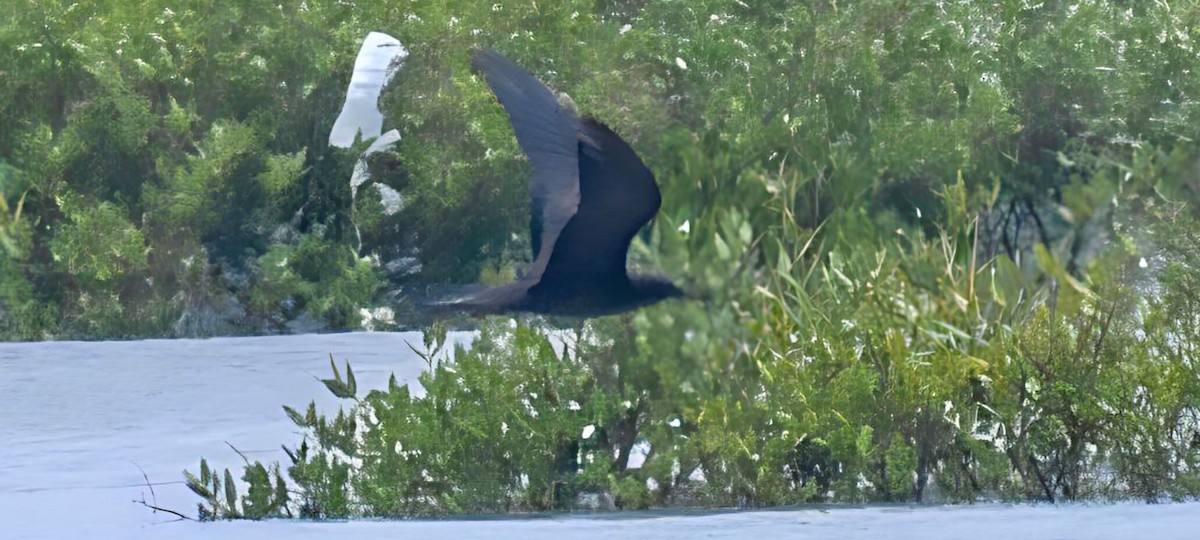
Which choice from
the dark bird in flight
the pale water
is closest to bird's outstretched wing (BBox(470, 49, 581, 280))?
the dark bird in flight

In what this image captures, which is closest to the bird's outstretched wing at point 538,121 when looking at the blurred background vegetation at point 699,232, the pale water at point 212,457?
the blurred background vegetation at point 699,232

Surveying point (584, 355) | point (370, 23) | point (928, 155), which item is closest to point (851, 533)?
point (584, 355)

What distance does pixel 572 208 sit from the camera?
5.29m

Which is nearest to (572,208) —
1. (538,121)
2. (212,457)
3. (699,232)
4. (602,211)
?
(602,211)

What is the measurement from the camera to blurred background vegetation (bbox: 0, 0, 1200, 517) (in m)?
5.46

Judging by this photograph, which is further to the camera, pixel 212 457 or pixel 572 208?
pixel 212 457

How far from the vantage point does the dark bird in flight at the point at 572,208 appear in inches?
194

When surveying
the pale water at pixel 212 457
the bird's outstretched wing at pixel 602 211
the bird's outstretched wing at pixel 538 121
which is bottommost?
the pale water at pixel 212 457

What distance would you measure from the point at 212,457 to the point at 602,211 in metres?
2.57

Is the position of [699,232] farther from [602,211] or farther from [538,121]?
[538,121]

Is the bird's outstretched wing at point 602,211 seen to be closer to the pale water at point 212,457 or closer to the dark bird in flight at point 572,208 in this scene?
the dark bird in flight at point 572,208

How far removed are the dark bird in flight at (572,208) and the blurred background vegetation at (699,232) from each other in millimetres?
136

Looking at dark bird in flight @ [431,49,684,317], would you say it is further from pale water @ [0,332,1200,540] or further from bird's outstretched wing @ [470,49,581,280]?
pale water @ [0,332,1200,540]

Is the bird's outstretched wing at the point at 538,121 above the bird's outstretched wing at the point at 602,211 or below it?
above
